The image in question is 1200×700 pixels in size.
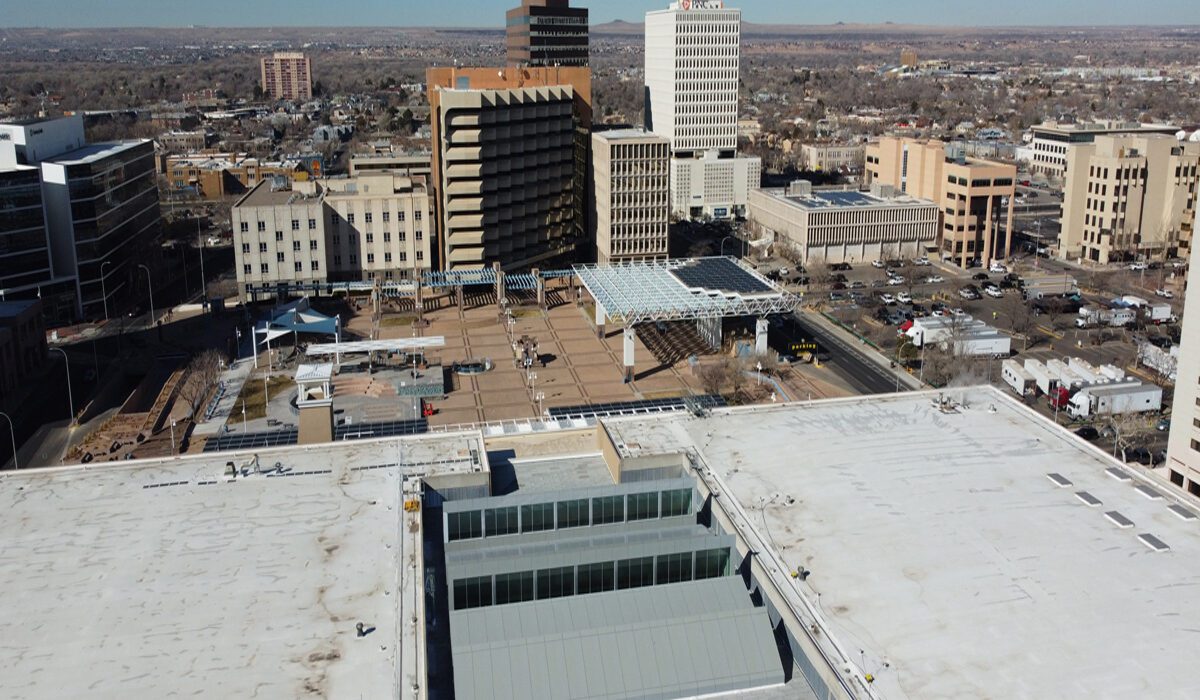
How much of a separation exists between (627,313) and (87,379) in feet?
117

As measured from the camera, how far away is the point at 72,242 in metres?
79.5

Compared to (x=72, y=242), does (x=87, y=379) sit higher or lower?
lower

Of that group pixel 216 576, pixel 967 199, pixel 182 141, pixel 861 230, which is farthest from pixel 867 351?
pixel 182 141

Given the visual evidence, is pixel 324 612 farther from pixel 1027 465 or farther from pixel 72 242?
pixel 72 242

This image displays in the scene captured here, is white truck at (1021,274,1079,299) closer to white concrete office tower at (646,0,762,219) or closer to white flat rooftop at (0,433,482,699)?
white concrete office tower at (646,0,762,219)

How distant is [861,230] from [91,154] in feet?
223

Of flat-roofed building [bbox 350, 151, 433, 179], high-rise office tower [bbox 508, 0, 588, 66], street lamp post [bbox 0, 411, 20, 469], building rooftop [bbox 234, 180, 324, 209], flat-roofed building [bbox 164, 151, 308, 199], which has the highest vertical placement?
high-rise office tower [bbox 508, 0, 588, 66]

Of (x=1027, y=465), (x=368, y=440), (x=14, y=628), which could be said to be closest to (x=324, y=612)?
(x=14, y=628)

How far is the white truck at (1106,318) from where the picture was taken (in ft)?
255

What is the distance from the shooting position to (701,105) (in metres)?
131

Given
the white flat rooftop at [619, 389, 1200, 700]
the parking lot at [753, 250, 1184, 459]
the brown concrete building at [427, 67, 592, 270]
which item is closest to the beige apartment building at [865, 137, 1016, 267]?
the parking lot at [753, 250, 1184, 459]

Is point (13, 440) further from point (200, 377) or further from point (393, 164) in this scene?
point (393, 164)

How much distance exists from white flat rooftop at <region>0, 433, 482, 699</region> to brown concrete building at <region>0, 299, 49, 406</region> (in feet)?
102

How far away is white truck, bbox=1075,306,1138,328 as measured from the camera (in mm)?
77812
